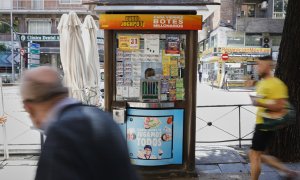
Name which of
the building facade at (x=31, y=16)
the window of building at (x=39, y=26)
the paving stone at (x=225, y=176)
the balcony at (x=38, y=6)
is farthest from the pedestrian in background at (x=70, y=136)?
the window of building at (x=39, y=26)

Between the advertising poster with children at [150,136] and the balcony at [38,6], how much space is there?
46382 millimetres

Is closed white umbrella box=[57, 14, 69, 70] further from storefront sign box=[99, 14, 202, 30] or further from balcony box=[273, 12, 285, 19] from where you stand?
balcony box=[273, 12, 285, 19]

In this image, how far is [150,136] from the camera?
6.42 meters

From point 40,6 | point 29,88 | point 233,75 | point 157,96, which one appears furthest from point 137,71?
point 40,6

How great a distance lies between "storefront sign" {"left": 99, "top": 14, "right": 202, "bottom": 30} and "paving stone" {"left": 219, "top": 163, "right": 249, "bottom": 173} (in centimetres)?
254

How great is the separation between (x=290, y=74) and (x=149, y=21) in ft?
9.02

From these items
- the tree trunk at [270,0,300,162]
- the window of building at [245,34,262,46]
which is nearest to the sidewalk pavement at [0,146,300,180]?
the tree trunk at [270,0,300,162]

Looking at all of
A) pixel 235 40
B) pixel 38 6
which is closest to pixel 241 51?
pixel 235 40

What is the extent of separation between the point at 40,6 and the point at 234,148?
4707 centimetres

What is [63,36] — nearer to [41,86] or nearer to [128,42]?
[128,42]

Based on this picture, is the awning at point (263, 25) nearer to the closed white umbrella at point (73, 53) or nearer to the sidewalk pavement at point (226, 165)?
the closed white umbrella at point (73, 53)

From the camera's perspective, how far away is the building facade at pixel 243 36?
37875 mm

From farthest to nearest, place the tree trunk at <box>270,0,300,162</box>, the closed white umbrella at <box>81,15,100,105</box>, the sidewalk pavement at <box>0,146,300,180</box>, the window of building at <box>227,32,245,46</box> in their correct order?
the window of building at <box>227,32,245,46</box> < the closed white umbrella at <box>81,15,100,105</box> < the tree trunk at <box>270,0,300,162</box> < the sidewalk pavement at <box>0,146,300,180</box>

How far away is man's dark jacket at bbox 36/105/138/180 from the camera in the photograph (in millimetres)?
1757
